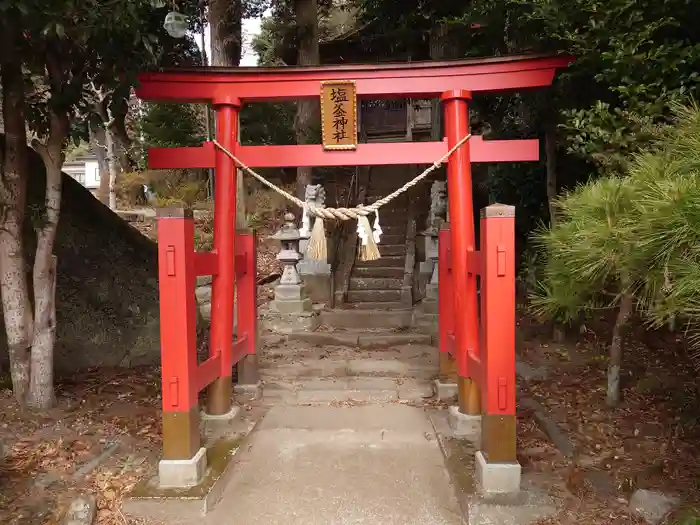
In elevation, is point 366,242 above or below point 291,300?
above

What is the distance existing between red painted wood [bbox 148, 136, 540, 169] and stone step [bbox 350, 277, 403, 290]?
178 inches

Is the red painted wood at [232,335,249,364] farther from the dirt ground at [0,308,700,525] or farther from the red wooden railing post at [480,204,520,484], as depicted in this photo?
the red wooden railing post at [480,204,520,484]

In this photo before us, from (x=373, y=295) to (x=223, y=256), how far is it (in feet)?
14.7

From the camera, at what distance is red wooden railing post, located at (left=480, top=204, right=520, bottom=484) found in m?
3.42

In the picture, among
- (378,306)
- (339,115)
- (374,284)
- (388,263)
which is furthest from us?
(388,263)

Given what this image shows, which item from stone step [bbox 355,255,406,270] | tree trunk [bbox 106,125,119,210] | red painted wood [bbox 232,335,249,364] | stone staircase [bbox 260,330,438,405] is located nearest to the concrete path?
stone staircase [bbox 260,330,438,405]

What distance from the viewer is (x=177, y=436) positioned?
3.56m

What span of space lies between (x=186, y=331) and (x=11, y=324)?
202 centimetres

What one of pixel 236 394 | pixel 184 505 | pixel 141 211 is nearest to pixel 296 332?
pixel 236 394

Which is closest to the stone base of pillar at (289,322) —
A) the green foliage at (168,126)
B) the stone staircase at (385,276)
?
the stone staircase at (385,276)

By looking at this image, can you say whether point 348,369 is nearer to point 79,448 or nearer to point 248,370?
point 248,370

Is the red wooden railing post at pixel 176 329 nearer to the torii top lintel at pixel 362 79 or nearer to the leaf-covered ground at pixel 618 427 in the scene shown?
the torii top lintel at pixel 362 79

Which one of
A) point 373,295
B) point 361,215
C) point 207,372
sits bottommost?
point 207,372

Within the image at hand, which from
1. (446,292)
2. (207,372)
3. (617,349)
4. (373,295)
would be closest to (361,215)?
(446,292)
